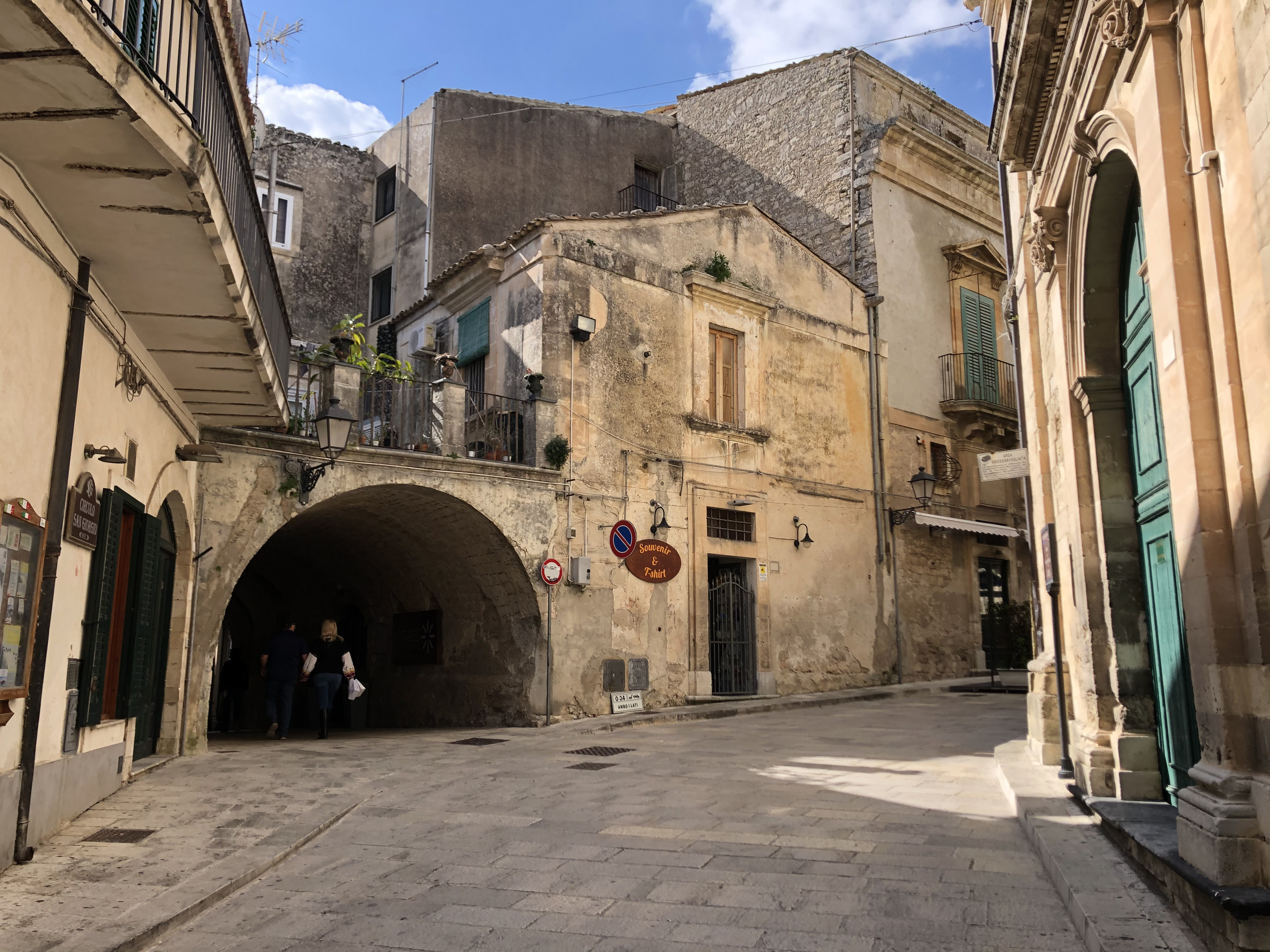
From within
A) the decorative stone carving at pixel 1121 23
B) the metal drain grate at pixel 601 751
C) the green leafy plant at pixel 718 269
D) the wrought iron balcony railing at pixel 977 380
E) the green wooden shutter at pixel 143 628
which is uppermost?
the green leafy plant at pixel 718 269

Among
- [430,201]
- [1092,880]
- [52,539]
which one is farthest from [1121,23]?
[430,201]

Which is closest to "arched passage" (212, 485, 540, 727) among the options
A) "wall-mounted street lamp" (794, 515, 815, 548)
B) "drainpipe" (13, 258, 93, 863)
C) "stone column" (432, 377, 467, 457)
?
"stone column" (432, 377, 467, 457)

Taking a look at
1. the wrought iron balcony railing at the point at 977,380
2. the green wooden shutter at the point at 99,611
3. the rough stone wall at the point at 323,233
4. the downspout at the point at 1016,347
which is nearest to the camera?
the green wooden shutter at the point at 99,611

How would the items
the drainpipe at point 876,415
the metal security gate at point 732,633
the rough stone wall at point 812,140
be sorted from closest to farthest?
the metal security gate at point 732,633 → the drainpipe at point 876,415 → the rough stone wall at point 812,140

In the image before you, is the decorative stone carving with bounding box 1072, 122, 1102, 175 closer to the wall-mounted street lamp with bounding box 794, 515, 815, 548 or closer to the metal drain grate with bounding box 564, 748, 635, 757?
the metal drain grate with bounding box 564, 748, 635, 757

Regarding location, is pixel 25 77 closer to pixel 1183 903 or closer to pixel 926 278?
pixel 1183 903

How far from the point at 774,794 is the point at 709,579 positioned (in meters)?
8.61

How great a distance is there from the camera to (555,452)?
13672 millimetres

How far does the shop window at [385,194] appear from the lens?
2278cm

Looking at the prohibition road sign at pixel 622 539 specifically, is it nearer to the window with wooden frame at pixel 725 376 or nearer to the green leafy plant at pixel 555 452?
the green leafy plant at pixel 555 452

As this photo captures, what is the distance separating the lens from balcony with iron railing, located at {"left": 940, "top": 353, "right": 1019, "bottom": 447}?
66.0 feet

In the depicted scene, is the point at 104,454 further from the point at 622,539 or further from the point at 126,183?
Answer: the point at 622,539

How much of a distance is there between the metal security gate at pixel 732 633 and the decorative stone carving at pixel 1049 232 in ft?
30.7

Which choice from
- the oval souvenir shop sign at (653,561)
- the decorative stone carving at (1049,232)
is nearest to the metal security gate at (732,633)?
the oval souvenir shop sign at (653,561)
